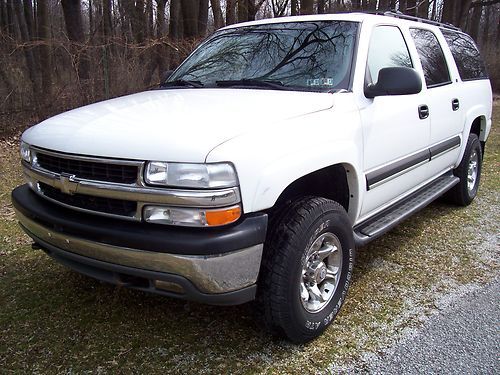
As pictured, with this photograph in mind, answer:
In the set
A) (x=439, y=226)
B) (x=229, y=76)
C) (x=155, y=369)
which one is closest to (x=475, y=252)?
(x=439, y=226)

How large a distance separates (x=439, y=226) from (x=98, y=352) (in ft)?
11.3

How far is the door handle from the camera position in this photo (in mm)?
3723

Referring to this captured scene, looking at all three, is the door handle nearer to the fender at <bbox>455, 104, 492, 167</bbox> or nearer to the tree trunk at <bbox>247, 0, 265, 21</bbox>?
the fender at <bbox>455, 104, 492, 167</bbox>

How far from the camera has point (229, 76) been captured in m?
3.45

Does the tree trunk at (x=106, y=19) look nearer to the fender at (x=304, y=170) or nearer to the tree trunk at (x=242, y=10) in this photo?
the tree trunk at (x=242, y=10)

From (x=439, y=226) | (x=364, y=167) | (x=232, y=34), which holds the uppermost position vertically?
(x=232, y=34)

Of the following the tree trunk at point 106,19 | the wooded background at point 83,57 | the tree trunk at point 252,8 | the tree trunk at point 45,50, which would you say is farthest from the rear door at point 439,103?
the tree trunk at point 252,8

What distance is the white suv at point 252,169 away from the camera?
2188 millimetres

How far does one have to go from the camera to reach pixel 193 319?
3010mm

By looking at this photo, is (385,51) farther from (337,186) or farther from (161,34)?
(161,34)

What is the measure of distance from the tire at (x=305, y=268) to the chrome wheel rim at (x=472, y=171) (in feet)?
9.81

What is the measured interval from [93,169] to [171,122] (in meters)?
0.46

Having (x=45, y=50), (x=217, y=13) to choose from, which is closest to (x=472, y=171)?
(x=45, y=50)

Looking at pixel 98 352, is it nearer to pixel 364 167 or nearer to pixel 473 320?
pixel 364 167
